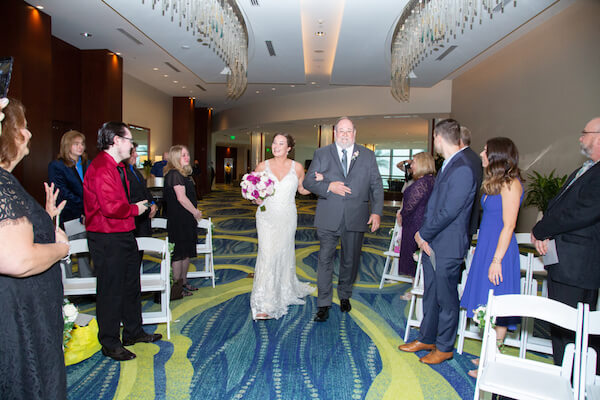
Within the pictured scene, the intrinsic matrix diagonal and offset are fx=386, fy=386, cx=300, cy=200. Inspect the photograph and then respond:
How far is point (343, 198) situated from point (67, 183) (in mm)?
3096

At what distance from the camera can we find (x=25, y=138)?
5.63 ft

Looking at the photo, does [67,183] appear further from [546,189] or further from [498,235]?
[546,189]

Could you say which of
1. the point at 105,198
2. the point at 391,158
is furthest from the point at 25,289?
the point at 391,158

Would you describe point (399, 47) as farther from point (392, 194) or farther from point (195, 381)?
point (392, 194)

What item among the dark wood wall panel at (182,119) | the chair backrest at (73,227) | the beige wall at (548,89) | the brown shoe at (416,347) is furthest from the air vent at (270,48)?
the brown shoe at (416,347)

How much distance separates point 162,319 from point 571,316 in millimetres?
3069

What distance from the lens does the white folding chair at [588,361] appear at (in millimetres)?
1901

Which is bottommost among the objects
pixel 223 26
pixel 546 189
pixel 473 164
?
pixel 546 189

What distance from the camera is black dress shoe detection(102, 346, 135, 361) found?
304 cm

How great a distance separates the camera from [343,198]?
3887mm

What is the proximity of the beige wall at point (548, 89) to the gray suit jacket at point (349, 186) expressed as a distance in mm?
5136

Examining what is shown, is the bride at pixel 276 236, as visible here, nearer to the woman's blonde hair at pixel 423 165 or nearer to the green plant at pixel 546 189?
the woman's blonde hair at pixel 423 165

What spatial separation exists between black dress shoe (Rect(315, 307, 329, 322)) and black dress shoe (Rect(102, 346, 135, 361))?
1.73 m

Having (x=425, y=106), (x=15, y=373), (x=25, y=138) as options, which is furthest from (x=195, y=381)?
(x=425, y=106)
